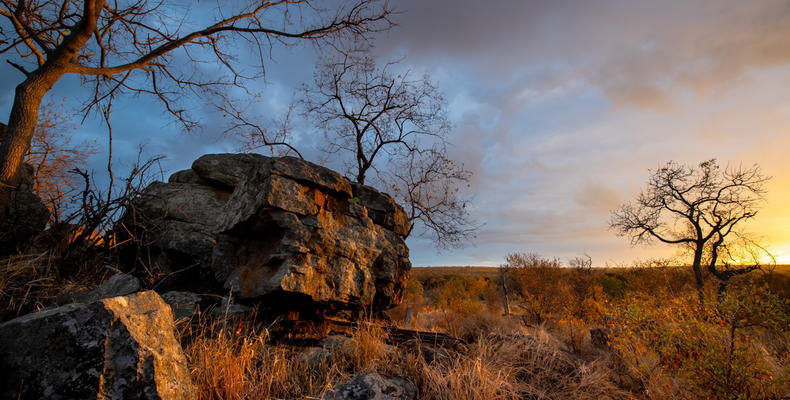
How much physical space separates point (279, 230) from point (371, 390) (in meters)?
2.71

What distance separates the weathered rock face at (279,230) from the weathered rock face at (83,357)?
2.11 meters

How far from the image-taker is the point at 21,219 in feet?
16.0

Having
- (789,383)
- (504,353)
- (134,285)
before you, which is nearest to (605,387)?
(504,353)

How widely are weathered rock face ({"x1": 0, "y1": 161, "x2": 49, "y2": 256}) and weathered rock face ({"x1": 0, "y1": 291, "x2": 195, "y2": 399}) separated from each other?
3992 millimetres

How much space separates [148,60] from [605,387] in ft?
36.8

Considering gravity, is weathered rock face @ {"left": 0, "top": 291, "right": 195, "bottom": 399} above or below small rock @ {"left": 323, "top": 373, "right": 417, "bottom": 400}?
above

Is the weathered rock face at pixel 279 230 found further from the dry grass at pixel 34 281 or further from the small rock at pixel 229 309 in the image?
the dry grass at pixel 34 281

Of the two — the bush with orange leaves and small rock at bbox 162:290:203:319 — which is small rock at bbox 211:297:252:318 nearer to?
small rock at bbox 162:290:203:319

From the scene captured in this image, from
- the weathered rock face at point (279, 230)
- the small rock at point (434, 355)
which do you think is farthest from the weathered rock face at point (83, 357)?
the small rock at point (434, 355)

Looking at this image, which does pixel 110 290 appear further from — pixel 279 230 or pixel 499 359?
pixel 499 359

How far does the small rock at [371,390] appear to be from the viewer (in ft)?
9.93

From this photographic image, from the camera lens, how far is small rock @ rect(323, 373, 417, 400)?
3025mm

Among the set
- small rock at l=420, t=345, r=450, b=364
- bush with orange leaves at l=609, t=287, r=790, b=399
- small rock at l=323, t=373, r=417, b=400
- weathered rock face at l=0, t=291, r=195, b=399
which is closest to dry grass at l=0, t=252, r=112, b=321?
weathered rock face at l=0, t=291, r=195, b=399

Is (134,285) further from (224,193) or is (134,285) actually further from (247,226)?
(224,193)
